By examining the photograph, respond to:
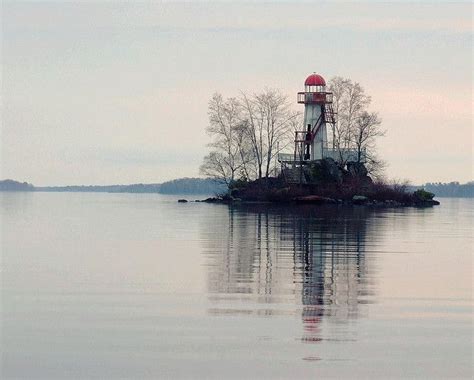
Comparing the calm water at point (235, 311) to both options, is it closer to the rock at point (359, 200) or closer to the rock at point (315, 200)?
the rock at point (315, 200)

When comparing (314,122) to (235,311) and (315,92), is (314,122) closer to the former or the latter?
(315,92)

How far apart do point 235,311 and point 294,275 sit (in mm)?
5612

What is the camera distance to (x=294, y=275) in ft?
70.2

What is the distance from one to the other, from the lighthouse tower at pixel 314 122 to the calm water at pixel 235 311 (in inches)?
2461

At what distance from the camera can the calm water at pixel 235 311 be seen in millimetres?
11922

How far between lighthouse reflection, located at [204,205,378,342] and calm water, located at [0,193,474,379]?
4 centimetres

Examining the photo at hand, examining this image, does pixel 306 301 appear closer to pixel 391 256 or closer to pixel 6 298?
pixel 6 298

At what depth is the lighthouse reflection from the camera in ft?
53.1

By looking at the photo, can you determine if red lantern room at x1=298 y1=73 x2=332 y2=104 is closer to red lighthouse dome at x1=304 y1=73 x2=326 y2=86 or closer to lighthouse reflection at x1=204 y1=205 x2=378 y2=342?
red lighthouse dome at x1=304 y1=73 x2=326 y2=86

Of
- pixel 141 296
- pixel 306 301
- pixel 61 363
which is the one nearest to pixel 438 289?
pixel 306 301

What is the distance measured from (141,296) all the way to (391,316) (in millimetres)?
4974

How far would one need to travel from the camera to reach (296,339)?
44.0 feet

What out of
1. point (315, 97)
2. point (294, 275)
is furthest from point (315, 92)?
point (294, 275)

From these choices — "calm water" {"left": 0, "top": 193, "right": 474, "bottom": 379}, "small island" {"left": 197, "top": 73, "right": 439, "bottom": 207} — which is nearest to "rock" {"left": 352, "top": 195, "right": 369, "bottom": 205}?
"small island" {"left": 197, "top": 73, "right": 439, "bottom": 207}
